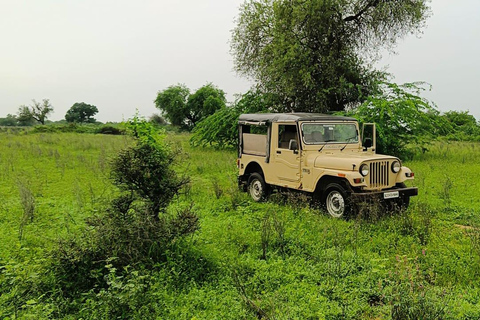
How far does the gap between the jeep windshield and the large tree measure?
35.1 ft

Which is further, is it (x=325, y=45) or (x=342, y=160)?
(x=325, y=45)

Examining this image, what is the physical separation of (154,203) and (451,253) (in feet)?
14.9

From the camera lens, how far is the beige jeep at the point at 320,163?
704 cm

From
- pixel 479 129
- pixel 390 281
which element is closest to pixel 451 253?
pixel 390 281

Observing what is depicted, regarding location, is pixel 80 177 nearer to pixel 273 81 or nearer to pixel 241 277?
pixel 241 277

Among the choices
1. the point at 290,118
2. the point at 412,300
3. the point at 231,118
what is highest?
the point at 231,118

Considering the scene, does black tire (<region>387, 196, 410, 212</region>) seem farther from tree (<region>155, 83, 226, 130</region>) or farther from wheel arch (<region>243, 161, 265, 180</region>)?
tree (<region>155, 83, 226, 130</region>)

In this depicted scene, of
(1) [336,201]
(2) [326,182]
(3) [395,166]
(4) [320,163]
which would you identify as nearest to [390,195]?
(3) [395,166]

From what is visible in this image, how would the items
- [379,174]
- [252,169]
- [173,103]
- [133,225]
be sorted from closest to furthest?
1. [133,225]
2. [379,174]
3. [252,169]
4. [173,103]

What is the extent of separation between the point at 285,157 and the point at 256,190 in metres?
1.58

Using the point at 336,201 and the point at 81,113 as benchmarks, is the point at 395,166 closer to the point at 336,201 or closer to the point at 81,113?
the point at 336,201

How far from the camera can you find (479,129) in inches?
1373

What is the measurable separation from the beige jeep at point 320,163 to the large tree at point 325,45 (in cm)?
1066

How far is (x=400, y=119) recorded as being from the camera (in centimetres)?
1686
